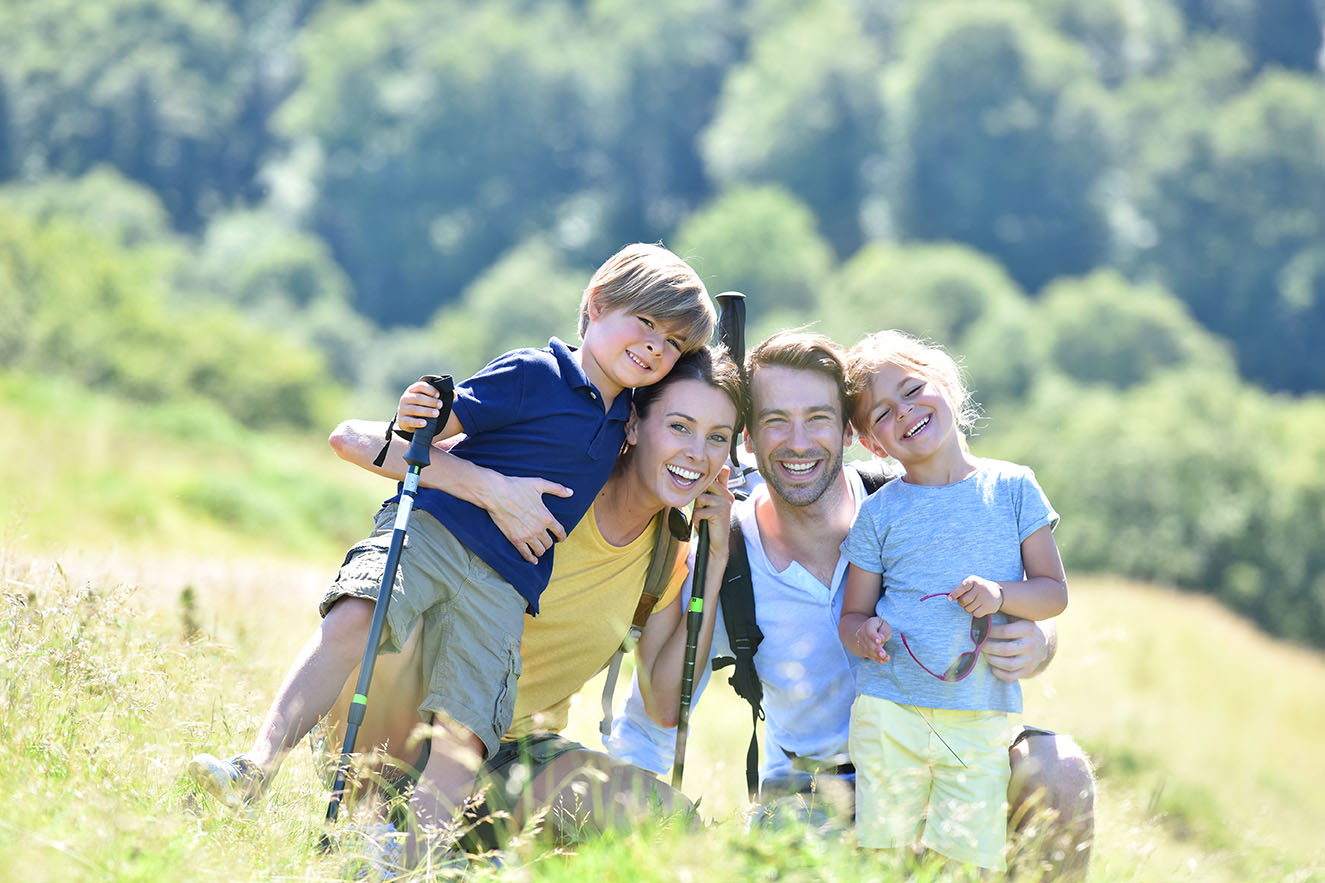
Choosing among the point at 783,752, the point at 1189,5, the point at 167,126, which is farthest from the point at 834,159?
the point at 783,752

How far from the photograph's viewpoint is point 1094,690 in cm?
2055

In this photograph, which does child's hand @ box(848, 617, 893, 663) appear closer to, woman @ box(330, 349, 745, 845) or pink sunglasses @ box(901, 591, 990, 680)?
pink sunglasses @ box(901, 591, 990, 680)

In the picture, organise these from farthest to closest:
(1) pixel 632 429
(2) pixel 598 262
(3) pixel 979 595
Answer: (2) pixel 598 262 → (1) pixel 632 429 → (3) pixel 979 595

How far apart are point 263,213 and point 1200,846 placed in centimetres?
9714

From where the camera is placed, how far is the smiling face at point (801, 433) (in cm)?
518

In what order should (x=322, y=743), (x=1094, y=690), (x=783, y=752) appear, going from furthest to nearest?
(x=1094, y=690) → (x=783, y=752) → (x=322, y=743)

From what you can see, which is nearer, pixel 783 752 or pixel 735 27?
pixel 783 752

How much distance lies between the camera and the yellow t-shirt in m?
4.99

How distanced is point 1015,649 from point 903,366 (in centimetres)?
113

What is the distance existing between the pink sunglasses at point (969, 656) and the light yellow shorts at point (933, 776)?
138 millimetres

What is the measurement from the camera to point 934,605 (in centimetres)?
470

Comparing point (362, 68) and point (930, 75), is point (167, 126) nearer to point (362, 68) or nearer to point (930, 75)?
point (362, 68)

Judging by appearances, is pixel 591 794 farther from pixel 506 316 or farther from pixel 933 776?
pixel 506 316

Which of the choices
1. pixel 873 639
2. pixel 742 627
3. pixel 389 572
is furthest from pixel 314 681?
pixel 873 639
